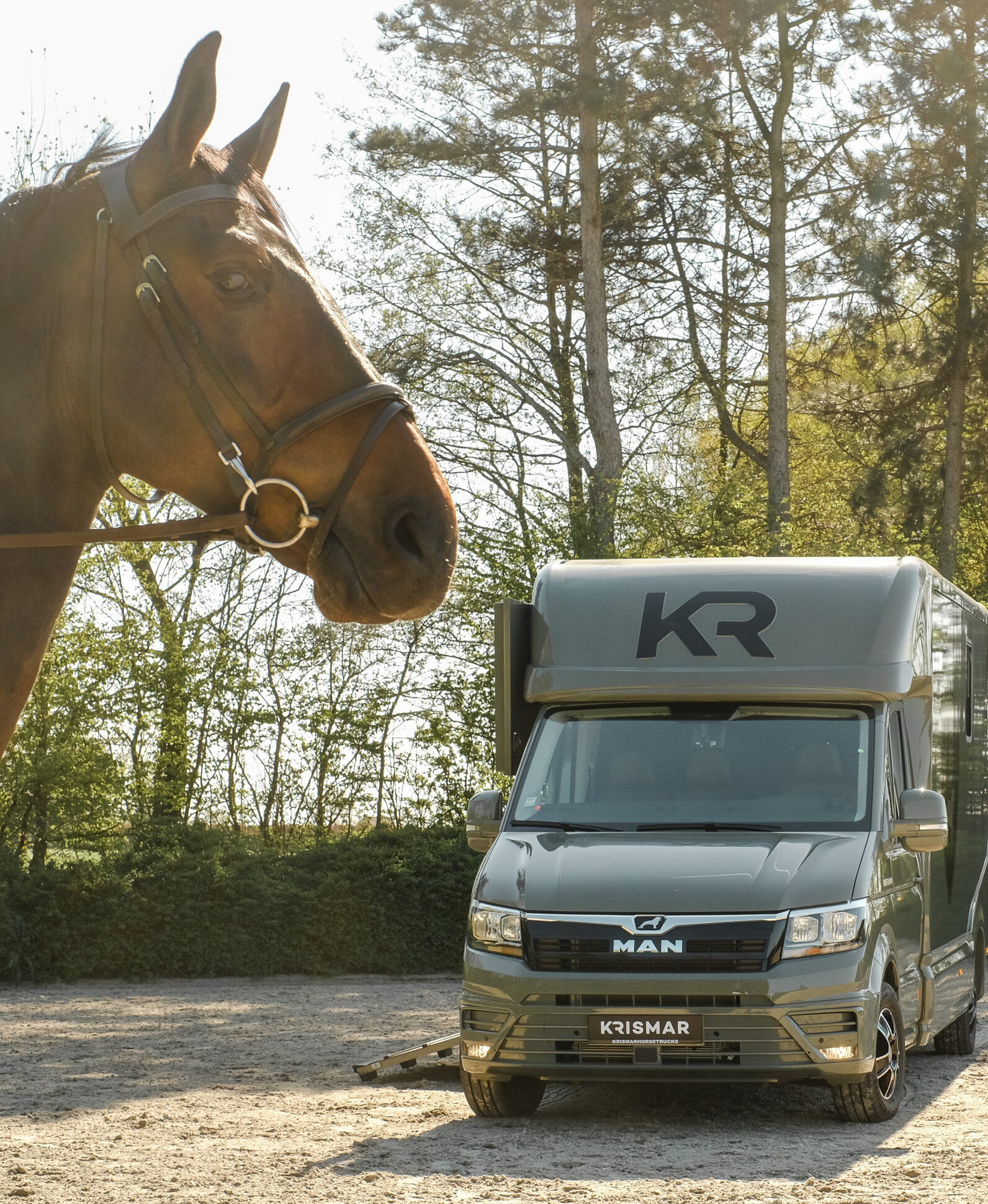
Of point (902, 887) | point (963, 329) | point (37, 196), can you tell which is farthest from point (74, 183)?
point (963, 329)

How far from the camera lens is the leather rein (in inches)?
104

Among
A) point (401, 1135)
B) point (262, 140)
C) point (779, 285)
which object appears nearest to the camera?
point (262, 140)

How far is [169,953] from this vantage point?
15516 millimetres

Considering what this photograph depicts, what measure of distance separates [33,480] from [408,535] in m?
0.71

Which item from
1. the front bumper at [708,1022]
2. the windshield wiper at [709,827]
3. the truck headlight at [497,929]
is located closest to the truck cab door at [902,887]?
the windshield wiper at [709,827]

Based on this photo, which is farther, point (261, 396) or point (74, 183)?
point (74, 183)

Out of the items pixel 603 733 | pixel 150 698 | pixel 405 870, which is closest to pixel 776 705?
pixel 603 733

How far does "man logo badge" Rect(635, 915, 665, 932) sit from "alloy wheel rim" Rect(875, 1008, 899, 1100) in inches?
47.9

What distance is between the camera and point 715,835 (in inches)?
306

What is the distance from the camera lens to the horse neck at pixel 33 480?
2.72m

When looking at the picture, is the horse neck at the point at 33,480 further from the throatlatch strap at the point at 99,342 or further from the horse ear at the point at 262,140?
the horse ear at the point at 262,140

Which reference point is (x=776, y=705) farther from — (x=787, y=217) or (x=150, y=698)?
(x=787, y=217)

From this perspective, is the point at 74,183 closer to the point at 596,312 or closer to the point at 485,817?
the point at 485,817

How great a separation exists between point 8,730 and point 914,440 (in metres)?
20.9
